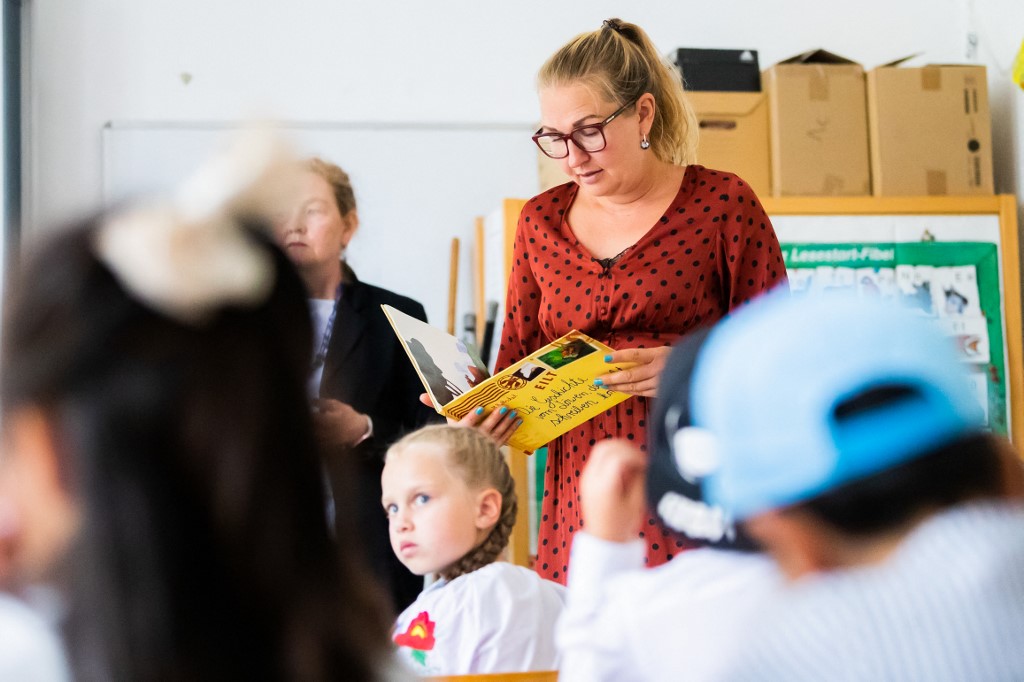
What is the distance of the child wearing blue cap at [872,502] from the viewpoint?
68 centimetres

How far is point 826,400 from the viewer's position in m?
0.69

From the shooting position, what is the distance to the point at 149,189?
692mm

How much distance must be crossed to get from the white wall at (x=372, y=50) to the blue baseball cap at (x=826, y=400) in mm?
3028

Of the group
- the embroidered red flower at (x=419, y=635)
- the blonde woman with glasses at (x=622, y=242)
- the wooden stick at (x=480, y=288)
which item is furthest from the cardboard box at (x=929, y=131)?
the embroidered red flower at (x=419, y=635)

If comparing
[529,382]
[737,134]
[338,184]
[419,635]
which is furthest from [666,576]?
[737,134]

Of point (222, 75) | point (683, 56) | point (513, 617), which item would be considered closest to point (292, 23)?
point (222, 75)

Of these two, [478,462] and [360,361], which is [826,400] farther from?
[360,361]

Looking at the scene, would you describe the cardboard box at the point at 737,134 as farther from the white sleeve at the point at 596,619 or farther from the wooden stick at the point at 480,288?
the white sleeve at the point at 596,619

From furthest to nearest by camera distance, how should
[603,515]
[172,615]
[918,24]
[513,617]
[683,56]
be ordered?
[918,24], [683,56], [513,617], [603,515], [172,615]

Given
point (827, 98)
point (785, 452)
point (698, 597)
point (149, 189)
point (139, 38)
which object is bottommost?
point (698, 597)

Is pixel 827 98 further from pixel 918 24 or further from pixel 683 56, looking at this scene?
pixel 918 24

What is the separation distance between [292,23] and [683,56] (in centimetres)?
133

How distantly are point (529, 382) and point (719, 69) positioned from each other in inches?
81.4

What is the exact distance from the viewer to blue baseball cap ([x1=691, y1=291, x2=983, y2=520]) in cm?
69
